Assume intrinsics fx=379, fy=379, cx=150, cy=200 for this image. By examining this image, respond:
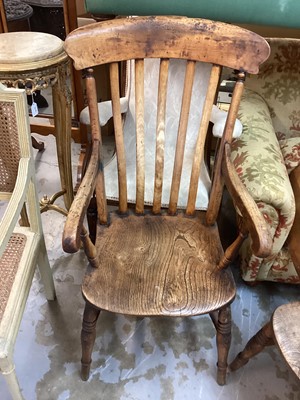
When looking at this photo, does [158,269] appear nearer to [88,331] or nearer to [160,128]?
[88,331]

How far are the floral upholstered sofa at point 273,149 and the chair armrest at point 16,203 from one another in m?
0.69

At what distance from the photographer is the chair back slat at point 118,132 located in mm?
1064

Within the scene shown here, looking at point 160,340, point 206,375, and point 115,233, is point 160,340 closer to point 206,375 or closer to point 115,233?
point 206,375

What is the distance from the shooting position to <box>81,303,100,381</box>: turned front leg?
3.55ft

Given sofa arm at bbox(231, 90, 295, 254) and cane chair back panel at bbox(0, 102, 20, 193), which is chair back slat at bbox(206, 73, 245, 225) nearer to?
sofa arm at bbox(231, 90, 295, 254)

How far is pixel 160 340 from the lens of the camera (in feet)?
4.53

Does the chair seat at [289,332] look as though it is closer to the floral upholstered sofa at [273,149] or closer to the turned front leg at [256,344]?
the turned front leg at [256,344]

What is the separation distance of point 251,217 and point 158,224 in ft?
1.28

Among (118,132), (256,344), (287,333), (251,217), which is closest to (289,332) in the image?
(287,333)

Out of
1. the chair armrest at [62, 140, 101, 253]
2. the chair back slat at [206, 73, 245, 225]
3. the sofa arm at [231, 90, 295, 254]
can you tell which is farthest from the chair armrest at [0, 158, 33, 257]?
the sofa arm at [231, 90, 295, 254]

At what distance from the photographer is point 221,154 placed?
1132 millimetres

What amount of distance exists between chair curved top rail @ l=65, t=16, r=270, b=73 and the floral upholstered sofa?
36cm

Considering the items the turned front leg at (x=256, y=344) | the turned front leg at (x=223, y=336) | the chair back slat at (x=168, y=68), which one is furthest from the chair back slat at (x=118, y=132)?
the turned front leg at (x=256, y=344)

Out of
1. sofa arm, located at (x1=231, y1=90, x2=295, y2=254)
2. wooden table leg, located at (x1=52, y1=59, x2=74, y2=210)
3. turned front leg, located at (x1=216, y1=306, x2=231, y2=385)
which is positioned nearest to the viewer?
turned front leg, located at (x1=216, y1=306, x2=231, y2=385)
